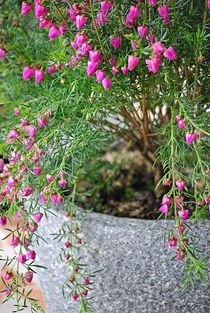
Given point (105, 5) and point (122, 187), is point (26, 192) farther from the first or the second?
point (122, 187)

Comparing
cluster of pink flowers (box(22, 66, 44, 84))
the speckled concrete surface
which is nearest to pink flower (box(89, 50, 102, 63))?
cluster of pink flowers (box(22, 66, 44, 84))

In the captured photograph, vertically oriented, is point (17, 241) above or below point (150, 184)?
above

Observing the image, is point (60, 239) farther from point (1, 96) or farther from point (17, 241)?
point (1, 96)

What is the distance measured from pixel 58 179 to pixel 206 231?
21 centimetres

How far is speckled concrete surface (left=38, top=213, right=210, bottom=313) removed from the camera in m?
0.79

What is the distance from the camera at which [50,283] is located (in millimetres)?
938

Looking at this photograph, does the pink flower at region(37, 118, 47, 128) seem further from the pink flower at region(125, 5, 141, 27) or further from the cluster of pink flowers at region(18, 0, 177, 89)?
the pink flower at region(125, 5, 141, 27)

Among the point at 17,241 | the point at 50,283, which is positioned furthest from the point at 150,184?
the point at 17,241

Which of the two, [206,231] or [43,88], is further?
[43,88]

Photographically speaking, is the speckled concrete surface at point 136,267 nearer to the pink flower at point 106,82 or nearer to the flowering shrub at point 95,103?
the flowering shrub at point 95,103

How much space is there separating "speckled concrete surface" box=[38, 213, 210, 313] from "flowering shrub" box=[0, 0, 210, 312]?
0.07 ft

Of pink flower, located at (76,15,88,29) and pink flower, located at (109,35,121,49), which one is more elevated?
pink flower, located at (76,15,88,29)

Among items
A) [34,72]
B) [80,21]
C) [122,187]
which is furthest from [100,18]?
[122,187]

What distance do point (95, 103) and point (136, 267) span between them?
0.77 feet
